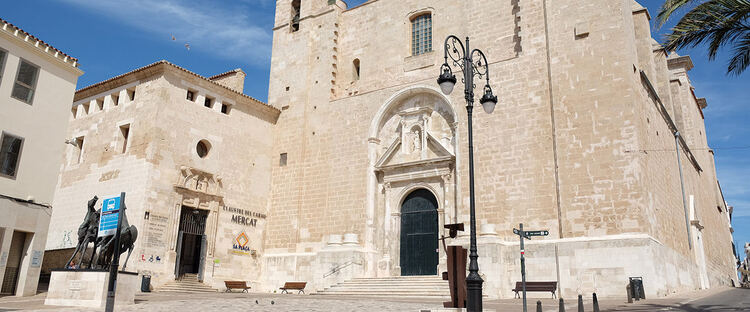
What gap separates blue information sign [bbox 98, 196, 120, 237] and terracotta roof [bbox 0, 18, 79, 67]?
6.92 metres

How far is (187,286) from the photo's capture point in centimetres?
2053

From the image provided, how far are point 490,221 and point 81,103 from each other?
59.4 feet

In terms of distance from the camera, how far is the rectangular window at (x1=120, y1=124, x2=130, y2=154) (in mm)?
22062

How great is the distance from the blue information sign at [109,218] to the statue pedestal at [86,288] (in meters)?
0.93

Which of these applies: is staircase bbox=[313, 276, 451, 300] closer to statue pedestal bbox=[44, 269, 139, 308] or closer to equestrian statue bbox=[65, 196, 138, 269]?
equestrian statue bbox=[65, 196, 138, 269]

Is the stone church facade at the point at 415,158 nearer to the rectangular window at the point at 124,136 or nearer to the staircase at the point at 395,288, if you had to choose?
the rectangular window at the point at 124,136

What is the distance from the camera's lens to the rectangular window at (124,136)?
22.1m

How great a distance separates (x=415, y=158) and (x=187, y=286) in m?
9.86

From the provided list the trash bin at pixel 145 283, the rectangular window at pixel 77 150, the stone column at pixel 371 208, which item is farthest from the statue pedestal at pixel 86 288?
the rectangular window at pixel 77 150

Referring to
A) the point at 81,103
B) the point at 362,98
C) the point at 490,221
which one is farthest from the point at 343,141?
the point at 81,103

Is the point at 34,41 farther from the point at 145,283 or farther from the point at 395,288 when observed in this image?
the point at 395,288

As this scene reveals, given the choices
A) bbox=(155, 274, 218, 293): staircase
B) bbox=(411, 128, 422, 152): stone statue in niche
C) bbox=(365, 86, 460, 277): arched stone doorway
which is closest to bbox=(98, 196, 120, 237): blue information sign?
bbox=(155, 274, 218, 293): staircase

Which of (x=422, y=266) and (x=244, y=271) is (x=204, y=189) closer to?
(x=244, y=271)

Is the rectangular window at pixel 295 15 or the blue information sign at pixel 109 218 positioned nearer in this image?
the blue information sign at pixel 109 218
